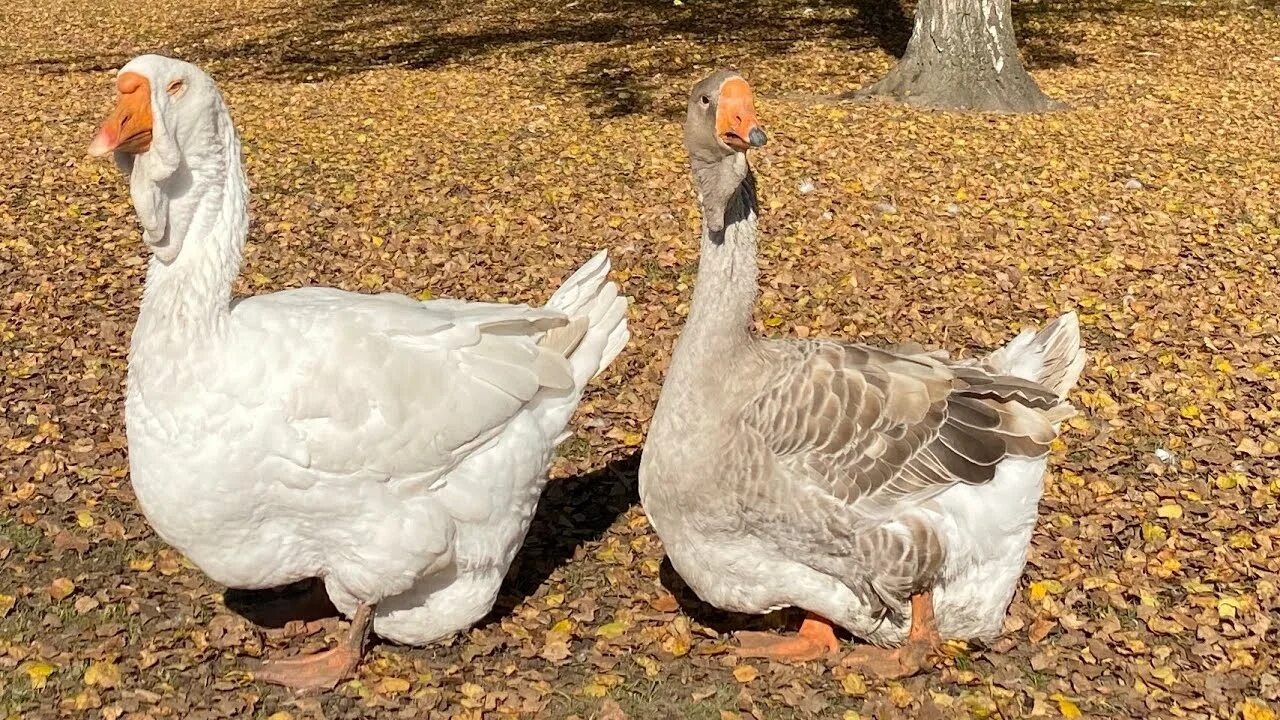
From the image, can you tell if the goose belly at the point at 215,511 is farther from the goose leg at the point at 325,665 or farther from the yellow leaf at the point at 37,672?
the yellow leaf at the point at 37,672

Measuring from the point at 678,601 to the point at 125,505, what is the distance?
3176mm

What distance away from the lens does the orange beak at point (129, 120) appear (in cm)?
419

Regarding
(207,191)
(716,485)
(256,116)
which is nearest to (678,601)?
(716,485)

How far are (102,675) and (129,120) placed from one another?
8.32 feet

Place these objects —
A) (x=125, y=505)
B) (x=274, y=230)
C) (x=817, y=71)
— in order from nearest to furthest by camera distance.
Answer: (x=125, y=505), (x=274, y=230), (x=817, y=71)

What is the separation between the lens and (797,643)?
18.0ft

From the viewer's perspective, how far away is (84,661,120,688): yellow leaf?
205 inches

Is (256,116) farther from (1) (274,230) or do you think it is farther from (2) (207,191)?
(2) (207,191)

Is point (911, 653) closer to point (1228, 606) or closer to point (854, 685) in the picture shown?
point (854, 685)

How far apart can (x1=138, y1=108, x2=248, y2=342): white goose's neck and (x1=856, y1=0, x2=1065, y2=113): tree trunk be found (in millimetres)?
10509

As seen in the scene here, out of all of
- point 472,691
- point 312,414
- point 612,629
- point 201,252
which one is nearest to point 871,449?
point 612,629

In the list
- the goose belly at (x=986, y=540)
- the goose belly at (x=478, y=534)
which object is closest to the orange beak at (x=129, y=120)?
the goose belly at (x=478, y=534)

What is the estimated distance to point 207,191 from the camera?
4.57m


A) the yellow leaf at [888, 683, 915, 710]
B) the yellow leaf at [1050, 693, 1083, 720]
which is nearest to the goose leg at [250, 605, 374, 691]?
the yellow leaf at [888, 683, 915, 710]
